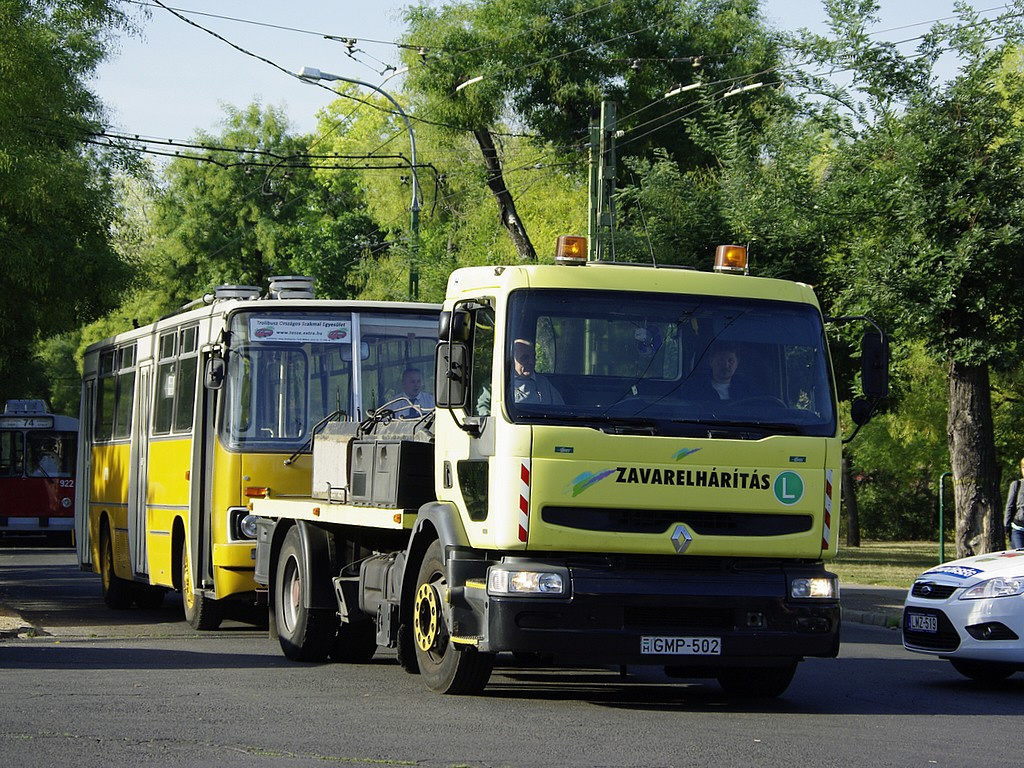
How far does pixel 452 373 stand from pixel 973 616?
4.52 meters

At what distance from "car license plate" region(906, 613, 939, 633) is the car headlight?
0.30 metres

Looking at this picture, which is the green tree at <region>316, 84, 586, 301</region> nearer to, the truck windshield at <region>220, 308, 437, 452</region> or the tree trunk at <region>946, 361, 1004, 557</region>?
the tree trunk at <region>946, 361, 1004, 557</region>

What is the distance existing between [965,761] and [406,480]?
4.37 meters

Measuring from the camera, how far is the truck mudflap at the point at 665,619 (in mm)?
10102

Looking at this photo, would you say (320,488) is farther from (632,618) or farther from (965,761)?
(965,761)

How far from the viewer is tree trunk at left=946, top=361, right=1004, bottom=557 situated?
2283cm

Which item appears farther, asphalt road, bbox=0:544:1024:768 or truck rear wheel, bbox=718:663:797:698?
truck rear wheel, bbox=718:663:797:698

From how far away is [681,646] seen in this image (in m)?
10.3

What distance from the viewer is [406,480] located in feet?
38.0

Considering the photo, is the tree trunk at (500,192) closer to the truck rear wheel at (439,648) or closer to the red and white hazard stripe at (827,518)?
the truck rear wheel at (439,648)

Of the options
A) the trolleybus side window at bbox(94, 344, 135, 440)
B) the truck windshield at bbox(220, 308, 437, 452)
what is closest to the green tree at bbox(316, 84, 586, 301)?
the trolleybus side window at bbox(94, 344, 135, 440)

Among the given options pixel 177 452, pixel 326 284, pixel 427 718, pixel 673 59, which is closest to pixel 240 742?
pixel 427 718

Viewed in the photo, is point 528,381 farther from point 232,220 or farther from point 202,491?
point 232,220

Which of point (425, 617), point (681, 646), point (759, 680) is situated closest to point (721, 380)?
point (681, 646)
